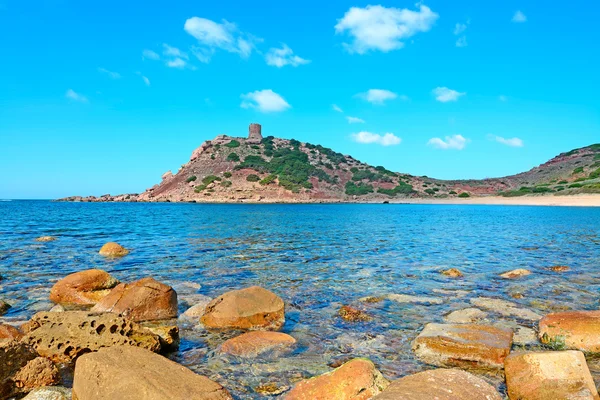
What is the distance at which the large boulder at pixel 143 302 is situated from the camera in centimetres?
947

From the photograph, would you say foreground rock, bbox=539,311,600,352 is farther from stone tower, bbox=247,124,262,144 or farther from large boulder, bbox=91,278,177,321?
stone tower, bbox=247,124,262,144

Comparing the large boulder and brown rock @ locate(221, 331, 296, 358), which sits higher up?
the large boulder

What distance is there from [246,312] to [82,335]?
343 cm

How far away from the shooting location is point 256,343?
7637 mm

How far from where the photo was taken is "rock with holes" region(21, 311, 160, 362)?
700 cm

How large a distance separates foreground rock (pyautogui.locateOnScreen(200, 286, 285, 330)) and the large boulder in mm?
1103

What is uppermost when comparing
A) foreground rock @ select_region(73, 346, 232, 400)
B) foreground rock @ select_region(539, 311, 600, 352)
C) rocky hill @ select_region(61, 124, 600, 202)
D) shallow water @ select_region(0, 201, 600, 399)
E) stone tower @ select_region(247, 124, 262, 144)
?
stone tower @ select_region(247, 124, 262, 144)

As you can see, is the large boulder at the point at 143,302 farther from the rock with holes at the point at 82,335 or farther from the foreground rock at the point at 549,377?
the foreground rock at the point at 549,377

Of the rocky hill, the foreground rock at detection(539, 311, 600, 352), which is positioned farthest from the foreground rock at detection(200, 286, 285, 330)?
the rocky hill

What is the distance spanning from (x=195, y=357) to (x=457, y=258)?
1544 centimetres

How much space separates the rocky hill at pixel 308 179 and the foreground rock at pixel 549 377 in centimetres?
10630

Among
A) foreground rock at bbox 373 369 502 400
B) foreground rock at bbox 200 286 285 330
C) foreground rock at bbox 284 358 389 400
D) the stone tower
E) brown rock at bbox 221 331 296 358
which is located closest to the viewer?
foreground rock at bbox 373 369 502 400

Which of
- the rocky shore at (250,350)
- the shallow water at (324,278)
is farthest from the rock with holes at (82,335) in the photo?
the shallow water at (324,278)

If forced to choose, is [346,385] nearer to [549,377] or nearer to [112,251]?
[549,377]
